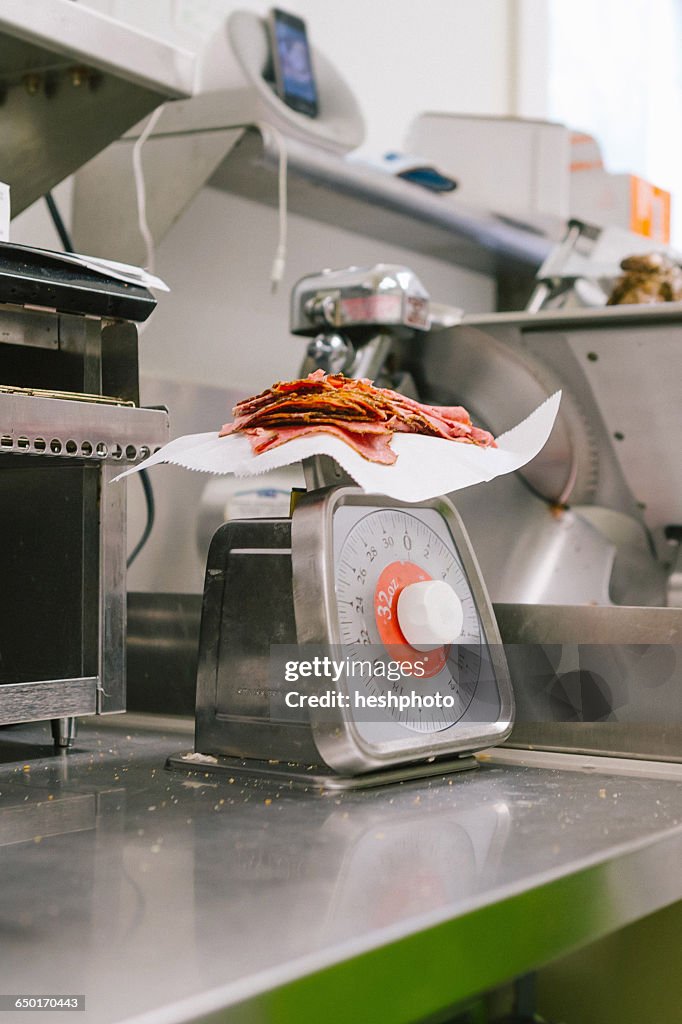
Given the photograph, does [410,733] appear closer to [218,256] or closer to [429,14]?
[218,256]

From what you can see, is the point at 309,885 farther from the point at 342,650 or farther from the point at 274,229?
the point at 274,229

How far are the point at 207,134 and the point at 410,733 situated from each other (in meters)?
1.00

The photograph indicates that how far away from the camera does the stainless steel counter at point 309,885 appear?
0.42 m

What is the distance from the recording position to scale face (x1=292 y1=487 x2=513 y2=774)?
0.74 meters

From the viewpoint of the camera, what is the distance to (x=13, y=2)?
3.06 ft

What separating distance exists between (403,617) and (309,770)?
11 centimetres

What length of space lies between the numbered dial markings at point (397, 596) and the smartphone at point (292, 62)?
91 centimetres

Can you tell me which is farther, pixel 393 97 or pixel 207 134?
pixel 393 97


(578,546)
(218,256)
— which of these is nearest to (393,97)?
(218,256)

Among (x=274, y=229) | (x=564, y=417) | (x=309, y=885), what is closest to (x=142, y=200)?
(x=274, y=229)

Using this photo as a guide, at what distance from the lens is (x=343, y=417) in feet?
2.50

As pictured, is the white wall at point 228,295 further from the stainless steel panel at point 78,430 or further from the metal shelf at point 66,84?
the stainless steel panel at point 78,430

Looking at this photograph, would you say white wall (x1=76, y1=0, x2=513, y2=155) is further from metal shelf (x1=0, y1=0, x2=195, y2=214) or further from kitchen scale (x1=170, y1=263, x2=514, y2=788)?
kitchen scale (x1=170, y1=263, x2=514, y2=788)

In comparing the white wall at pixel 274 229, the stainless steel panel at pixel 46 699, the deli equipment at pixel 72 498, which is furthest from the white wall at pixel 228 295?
the stainless steel panel at pixel 46 699
